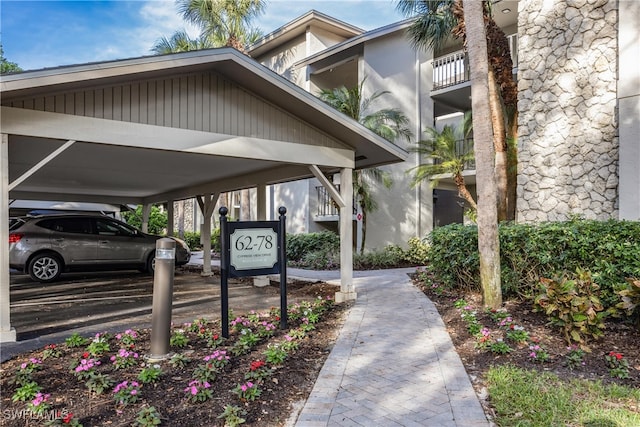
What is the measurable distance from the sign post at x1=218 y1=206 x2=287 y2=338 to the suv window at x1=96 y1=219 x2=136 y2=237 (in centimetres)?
677

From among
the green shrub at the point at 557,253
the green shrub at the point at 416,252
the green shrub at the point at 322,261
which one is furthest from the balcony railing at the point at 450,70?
the green shrub at the point at 557,253

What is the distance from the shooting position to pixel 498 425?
2867 millimetres

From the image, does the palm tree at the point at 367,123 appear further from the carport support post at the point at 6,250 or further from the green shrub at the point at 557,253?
the carport support post at the point at 6,250

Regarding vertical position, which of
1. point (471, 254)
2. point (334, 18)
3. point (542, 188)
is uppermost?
point (334, 18)

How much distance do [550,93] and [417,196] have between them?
574 cm

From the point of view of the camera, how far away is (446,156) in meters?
12.3

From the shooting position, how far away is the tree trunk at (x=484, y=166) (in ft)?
19.2

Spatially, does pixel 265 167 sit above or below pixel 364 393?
above

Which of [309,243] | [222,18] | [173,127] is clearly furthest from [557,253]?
[222,18]

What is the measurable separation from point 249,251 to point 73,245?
684 centimetres

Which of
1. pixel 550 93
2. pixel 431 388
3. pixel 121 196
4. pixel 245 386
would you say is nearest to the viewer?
pixel 245 386

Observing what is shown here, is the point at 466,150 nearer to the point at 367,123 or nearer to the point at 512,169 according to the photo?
the point at 512,169

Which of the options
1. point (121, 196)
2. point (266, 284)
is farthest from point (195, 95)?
point (121, 196)

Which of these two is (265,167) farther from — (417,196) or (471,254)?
(417,196)
